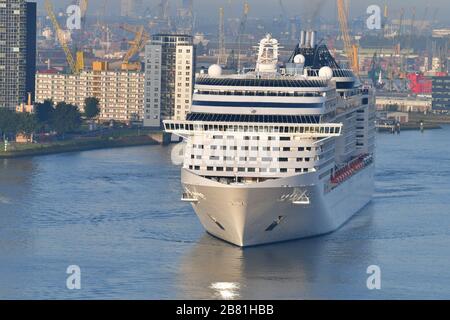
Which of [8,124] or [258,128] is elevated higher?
[258,128]

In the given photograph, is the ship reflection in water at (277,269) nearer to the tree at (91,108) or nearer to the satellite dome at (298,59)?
the satellite dome at (298,59)

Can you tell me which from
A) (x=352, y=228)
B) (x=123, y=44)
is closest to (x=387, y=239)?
(x=352, y=228)

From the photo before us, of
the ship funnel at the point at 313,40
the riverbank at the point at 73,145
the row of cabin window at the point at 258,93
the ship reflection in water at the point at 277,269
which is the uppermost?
the ship funnel at the point at 313,40

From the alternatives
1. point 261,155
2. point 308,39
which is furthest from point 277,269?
point 308,39

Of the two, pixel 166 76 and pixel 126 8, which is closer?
pixel 166 76

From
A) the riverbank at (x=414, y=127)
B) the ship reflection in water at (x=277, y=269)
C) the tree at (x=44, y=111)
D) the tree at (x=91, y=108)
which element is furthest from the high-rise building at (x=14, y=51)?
the ship reflection in water at (x=277, y=269)

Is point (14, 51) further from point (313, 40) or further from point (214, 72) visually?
point (214, 72)
